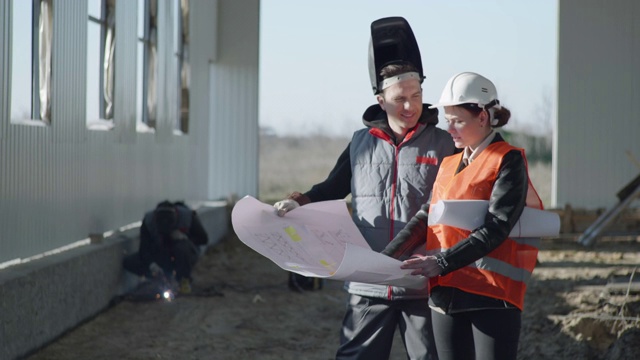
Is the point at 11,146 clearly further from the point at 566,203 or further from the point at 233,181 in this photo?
the point at 566,203

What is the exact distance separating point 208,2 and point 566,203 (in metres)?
6.63

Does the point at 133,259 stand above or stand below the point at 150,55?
below

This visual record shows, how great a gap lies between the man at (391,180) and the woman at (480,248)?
0.41 meters

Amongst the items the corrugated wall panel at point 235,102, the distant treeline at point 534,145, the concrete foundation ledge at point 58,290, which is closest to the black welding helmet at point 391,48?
the concrete foundation ledge at point 58,290

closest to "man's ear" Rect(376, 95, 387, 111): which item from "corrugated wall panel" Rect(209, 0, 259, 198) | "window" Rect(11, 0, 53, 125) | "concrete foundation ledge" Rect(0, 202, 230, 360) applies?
"concrete foundation ledge" Rect(0, 202, 230, 360)

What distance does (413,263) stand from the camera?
3488 millimetres

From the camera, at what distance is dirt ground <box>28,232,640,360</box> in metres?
7.07

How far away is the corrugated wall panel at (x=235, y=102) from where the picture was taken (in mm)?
17531

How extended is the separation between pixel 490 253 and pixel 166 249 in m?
6.84

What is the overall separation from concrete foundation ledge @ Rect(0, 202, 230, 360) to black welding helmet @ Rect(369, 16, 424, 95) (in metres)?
3.25

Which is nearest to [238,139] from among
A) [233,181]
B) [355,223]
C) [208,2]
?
[233,181]

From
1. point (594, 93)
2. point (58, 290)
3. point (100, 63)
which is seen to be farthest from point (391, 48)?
point (594, 93)

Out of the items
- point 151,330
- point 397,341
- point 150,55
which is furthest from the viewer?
point 150,55

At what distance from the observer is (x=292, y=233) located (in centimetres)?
408
